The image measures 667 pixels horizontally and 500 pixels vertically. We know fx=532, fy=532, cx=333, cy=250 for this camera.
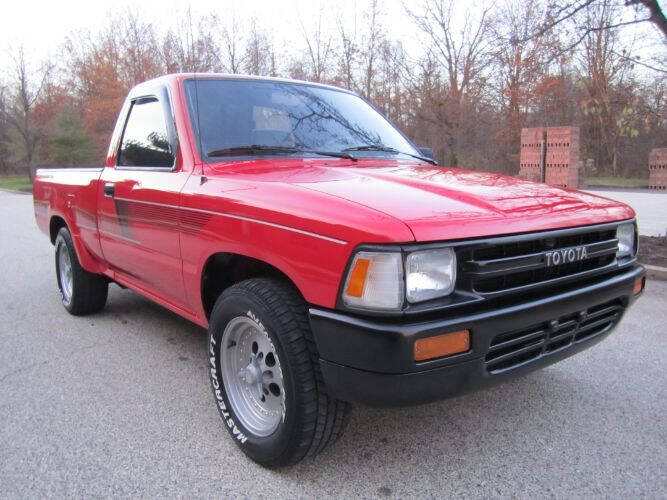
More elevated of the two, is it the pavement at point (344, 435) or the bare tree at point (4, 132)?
the bare tree at point (4, 132)

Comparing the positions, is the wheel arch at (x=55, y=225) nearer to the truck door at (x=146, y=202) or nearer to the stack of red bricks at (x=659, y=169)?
the truck door at (x=146, y=202)

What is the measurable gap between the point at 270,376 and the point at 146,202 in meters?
1.38

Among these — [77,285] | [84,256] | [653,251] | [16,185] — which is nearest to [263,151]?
[84,256]

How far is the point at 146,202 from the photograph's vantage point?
3119mm

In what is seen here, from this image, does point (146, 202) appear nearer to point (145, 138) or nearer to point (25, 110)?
point (145, 138)

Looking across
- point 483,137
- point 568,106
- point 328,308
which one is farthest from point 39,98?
point 328,308

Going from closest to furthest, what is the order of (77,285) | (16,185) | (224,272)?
1. (224,272)
2. (77,285)
3. (16,185)

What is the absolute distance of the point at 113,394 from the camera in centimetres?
311

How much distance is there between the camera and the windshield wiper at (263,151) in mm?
2912

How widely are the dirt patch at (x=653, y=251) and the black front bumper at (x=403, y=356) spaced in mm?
4809

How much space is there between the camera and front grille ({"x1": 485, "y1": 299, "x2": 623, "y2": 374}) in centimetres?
202

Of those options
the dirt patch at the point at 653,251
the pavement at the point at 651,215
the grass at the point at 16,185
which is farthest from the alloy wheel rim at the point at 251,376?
the grass at the point at 16,185

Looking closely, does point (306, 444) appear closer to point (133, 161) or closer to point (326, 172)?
point (326, 172)

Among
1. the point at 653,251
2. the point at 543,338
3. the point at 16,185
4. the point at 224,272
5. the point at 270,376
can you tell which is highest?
the point at 224,272
